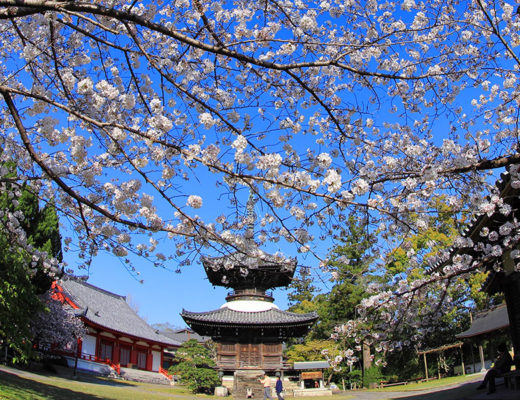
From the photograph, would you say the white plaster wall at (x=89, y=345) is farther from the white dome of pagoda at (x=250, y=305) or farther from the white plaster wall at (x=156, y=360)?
the white dome of pagoda at (x=250, y=305)

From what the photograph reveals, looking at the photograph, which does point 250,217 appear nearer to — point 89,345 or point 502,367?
point 502,367

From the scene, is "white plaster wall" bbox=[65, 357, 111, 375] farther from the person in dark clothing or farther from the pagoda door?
the person in dark clothing

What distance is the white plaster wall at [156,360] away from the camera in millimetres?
29734

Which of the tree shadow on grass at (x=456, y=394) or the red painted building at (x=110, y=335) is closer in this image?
the tree shadow on grass at (x=456, y=394)

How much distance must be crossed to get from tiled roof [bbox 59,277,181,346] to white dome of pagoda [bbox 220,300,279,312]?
25.8 ft

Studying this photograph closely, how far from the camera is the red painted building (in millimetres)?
22328

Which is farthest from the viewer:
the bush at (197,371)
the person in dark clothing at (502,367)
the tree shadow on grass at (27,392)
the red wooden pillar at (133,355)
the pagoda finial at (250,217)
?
the red wooden pillar at (133,355)

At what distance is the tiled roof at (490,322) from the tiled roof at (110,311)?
18.9 metres

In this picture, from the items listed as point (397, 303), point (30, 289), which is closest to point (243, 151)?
point (397, 303)

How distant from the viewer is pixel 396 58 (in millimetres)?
4496

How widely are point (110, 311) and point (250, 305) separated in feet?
40.6

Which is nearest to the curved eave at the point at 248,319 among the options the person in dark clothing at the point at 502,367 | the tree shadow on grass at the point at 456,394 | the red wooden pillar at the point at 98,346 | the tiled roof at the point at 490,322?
the red wooden pillar at the point at 98,346

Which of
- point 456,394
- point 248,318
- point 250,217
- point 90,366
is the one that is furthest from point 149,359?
point 250,217

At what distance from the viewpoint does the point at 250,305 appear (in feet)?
69.5
